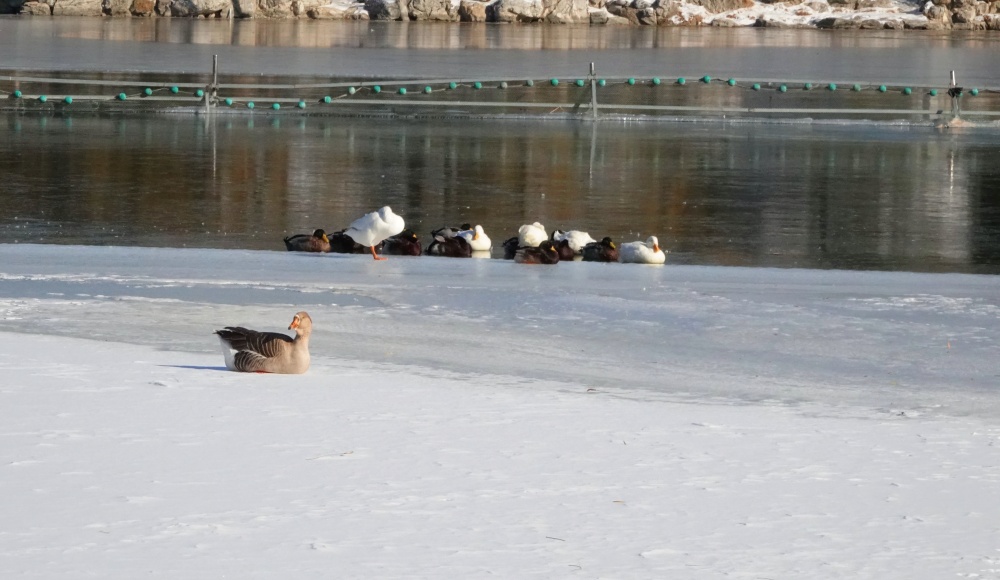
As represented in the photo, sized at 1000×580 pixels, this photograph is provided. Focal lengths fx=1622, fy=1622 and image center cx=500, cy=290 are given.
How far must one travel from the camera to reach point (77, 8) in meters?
95.4

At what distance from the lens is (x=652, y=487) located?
5.88 metres

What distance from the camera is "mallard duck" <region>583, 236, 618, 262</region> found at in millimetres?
13414

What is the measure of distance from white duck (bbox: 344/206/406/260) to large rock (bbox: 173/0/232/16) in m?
86.0

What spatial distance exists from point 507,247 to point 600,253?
2.69 ft

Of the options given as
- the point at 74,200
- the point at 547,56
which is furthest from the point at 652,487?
the point at 547,56

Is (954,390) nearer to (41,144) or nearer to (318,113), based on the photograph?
(41,144)

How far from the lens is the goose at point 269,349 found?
768 cm

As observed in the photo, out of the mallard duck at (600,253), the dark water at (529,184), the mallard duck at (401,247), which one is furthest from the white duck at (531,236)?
the dark water at (529,184)

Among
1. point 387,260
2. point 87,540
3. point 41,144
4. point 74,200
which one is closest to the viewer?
point 87,540

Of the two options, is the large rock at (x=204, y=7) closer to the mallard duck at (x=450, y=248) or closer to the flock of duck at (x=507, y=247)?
the flock of duck at (x=507, y=247)

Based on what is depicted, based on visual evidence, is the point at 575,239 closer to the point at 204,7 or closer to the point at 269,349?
the point at 269,349

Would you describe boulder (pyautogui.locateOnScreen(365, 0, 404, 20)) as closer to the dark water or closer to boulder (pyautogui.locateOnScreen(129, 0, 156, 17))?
boulder (pyautogui.locateOnScreen(129, 0, 156, 17))

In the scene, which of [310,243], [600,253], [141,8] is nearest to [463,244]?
[600,253]

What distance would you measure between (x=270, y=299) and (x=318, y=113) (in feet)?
64.0
